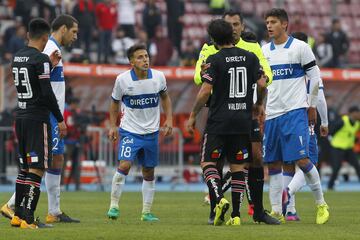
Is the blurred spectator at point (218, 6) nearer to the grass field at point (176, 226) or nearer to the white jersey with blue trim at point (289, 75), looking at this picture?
the grass field at point (176, 226)

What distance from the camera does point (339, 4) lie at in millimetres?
36750

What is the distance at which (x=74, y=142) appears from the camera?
79.3 ft

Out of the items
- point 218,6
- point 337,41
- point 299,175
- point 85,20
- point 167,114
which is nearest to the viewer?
point 167,114

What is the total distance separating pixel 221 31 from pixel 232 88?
0.66m

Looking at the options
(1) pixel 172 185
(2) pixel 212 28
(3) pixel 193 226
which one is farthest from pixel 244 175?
(1) pixel 172 185

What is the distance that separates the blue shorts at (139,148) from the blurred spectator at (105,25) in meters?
14.6

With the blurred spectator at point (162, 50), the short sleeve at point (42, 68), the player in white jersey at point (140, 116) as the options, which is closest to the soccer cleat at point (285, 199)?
the player in white jersey at point (140, 116)

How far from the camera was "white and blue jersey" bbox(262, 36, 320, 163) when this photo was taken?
1315cm

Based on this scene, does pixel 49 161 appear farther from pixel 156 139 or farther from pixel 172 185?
pixel 172 185

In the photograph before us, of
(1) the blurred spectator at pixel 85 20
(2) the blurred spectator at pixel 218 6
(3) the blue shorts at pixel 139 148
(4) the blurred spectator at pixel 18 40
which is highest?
(2) the blurred spectator at pixel 218 6

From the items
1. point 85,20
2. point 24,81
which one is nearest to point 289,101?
point 24,81

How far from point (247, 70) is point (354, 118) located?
47.3 ft

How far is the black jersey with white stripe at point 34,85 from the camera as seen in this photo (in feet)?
38.0

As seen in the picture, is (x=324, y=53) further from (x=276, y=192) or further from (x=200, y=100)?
(x=200, y=100)
